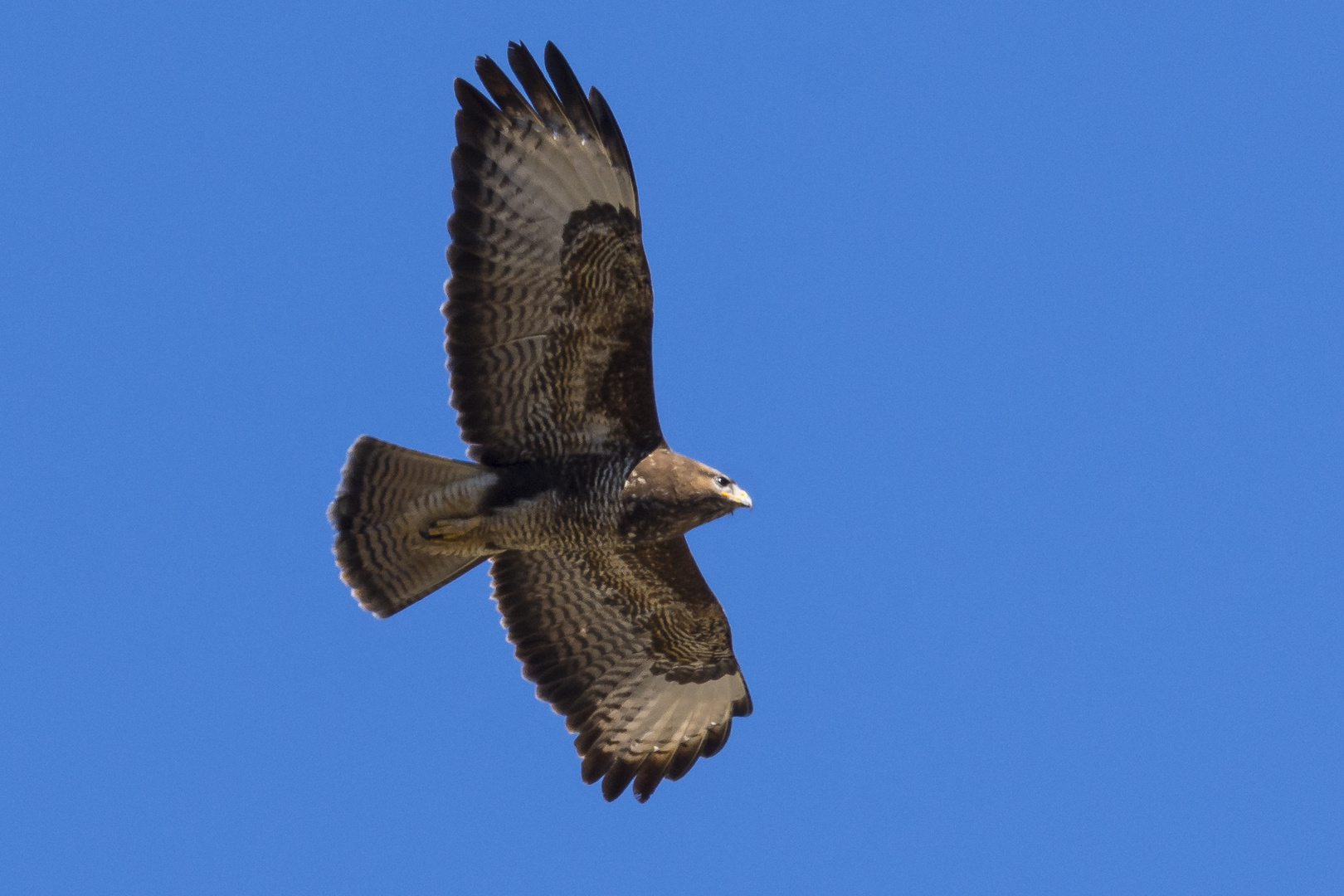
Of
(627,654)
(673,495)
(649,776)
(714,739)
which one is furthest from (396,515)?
(714,739)

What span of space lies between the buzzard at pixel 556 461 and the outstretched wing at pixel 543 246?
0.01 meters

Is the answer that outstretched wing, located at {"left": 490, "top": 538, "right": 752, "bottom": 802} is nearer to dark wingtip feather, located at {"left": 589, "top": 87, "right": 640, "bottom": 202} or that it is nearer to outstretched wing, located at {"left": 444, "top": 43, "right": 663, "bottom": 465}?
outstretched wing, located at {"left": 444, "top": 43, "right": 663, "bottom": 465}

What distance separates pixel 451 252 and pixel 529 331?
2.09 feet

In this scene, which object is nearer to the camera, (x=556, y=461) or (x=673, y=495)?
(x=673, y=495)

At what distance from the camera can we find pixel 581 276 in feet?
33.7

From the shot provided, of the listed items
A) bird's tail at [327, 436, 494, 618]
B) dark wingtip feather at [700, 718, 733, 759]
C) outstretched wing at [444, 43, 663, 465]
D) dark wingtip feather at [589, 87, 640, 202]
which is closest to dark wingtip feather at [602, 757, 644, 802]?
dark wingtip feather at [700, 718, 733, 759]

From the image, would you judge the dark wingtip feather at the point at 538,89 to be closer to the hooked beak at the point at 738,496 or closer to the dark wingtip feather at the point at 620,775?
the hooked beak at the point at 738,496

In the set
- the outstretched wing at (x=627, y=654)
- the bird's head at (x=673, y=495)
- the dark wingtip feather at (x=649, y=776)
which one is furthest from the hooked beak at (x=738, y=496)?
the dark wingtip feather at (x=649, y=776)

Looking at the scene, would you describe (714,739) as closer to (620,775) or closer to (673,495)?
(620,775)

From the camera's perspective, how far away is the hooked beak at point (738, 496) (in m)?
10.4

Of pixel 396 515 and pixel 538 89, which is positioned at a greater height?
pixel 538 89

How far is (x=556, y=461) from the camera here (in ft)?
35.1

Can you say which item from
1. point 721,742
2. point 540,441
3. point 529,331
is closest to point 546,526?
point 540,441

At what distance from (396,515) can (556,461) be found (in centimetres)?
99
